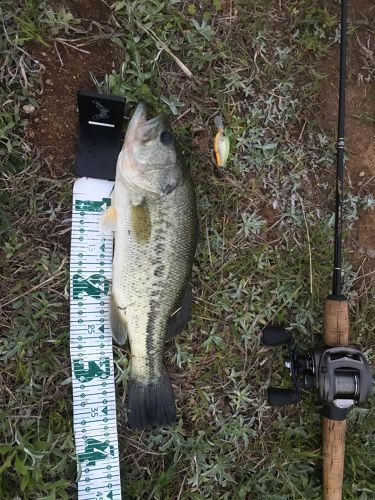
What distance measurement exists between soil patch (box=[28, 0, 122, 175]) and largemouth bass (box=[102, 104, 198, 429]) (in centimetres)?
44

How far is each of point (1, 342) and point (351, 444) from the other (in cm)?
238

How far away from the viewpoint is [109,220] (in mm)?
2750

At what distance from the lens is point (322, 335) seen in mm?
3330

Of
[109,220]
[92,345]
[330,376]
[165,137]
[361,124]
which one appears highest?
[361,124]

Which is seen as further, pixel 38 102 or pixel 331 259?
pixel 331 259

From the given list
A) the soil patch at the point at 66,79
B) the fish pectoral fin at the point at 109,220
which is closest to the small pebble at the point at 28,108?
the soil patch at the point at 66,79

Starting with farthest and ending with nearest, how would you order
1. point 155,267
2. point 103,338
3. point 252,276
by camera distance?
point 252,276 < point 103,338 < point 155,267

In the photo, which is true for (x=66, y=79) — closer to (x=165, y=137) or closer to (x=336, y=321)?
(x=165, y=137)

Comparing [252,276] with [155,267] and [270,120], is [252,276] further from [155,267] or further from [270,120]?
[270,120]

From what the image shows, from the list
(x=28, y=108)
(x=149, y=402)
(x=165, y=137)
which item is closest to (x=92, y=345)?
(x=149, y=402)

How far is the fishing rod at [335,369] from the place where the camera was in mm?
2975

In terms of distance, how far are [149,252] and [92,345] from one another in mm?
671

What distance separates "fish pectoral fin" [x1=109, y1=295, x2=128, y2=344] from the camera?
277 centimetres

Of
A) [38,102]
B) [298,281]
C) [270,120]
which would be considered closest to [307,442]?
[298,281]
